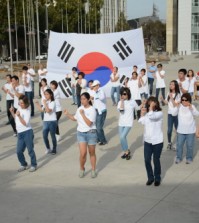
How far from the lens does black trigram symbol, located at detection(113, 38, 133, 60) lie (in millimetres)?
13594

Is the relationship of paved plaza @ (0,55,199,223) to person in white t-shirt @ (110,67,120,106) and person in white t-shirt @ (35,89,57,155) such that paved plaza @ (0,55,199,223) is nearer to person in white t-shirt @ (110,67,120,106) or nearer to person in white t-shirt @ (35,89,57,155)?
person in white t-shirt @ (35,89,57,155)

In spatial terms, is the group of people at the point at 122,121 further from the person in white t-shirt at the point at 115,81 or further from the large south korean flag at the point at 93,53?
the person in white t-shirt at the point at 115,81

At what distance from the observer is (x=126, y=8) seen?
13425 cm

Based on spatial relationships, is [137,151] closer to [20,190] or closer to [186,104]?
[186,104]

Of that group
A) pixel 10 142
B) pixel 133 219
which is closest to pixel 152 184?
pixel 133 219

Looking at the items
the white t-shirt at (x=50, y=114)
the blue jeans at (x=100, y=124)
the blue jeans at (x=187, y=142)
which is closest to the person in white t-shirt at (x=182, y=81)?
the blue jeans at (x=100, y=124)

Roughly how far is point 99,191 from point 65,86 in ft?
26.6

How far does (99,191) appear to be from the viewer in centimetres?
642

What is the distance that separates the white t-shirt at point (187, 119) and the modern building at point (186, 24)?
75150 millimetres

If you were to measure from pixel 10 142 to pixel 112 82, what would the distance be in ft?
17.9

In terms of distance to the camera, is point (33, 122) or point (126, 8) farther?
point (126, 8)

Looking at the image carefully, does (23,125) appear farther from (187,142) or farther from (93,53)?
(93,53)

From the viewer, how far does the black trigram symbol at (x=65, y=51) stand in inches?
524

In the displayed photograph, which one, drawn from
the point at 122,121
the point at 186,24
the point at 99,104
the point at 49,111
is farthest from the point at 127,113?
the point at 186,24
